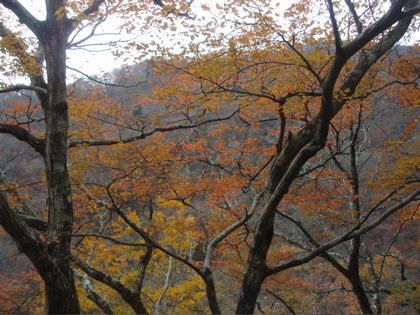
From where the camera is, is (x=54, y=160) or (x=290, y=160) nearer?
(x=54, y=160)

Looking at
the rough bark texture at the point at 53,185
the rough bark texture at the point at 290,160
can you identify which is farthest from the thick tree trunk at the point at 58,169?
the rough bark texture at the point at 290,160

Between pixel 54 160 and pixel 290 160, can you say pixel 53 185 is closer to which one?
pixel 54 160

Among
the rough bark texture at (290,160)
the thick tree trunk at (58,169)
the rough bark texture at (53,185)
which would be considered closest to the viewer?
the rough bark texture at (53,185)

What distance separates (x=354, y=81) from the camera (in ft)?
11.5

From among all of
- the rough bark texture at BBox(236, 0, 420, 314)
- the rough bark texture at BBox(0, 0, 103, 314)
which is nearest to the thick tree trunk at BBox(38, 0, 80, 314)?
the rough bark texture at BBox(0, 0, 103, 314)

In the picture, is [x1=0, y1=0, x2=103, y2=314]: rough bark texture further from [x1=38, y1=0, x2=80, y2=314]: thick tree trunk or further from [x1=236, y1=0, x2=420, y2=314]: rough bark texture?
[x1=236, y1=0, x2=420, y2=314]: rough bark texture

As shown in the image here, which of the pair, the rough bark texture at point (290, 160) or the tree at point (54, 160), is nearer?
the tree at point (54, 160)

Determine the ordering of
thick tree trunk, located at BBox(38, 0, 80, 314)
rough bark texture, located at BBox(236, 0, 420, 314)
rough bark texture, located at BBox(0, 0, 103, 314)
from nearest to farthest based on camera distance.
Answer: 1. rough bark texture, located at BBox(0, 0, 103, 314)
2. thick tree trunk, located at BBox(38, 0, 80, 314)
3. rough bark texture, located at BBox(236, 0, 420, 314)

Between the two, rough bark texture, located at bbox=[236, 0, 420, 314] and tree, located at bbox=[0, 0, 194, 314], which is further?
rough bark texture, located at bbox=[236, 0, 420, 314]

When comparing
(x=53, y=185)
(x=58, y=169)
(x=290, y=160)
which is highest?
(x=290, y=160)

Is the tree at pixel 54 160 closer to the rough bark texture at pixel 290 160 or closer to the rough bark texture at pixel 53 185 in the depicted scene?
the rough bark texture at pixel 53 185

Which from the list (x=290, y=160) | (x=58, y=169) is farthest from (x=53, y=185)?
(x=290, y=160)

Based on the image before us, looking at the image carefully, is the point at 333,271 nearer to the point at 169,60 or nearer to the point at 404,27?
the point at 404,27

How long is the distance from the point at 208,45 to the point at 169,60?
→ 54cm
